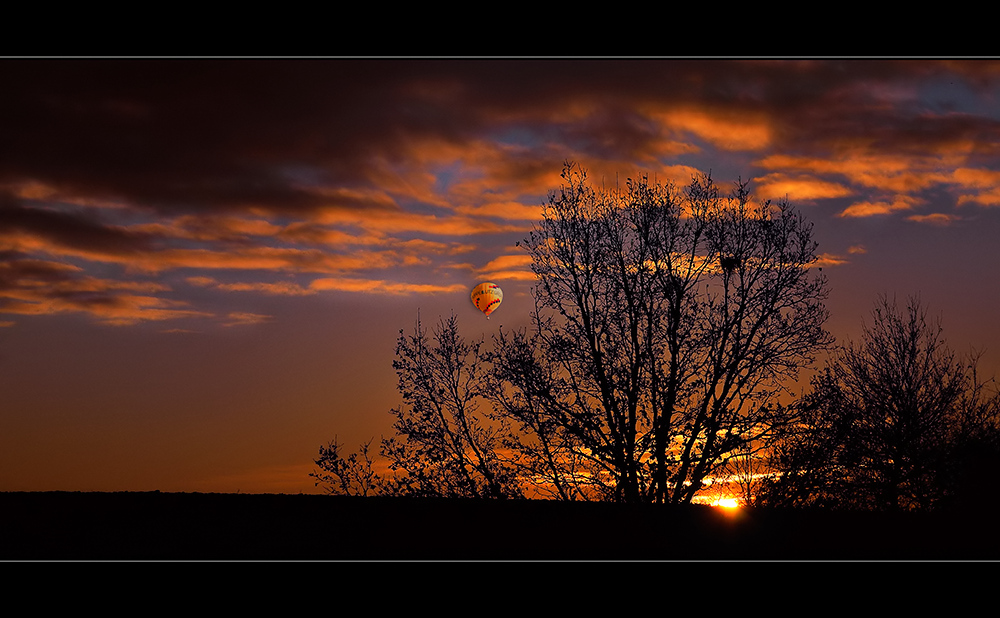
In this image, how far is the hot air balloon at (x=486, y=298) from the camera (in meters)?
30.6

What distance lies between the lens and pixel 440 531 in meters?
10.7

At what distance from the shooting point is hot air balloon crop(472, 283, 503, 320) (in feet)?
100

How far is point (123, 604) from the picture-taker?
25.8 ft

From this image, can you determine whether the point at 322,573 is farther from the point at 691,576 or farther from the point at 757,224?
the point at 757,224

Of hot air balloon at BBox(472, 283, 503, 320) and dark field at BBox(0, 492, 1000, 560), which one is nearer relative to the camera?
dark field at BBox(0, 492, 1000, 560)

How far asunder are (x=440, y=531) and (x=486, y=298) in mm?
20312

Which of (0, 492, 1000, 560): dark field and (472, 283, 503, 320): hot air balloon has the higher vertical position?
(472, 283, 503, 320): hot air balloon

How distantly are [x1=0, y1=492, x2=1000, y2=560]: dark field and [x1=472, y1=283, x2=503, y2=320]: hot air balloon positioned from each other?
18505 mm

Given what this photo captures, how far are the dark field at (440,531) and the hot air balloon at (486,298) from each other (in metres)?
18.5

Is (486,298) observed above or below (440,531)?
above

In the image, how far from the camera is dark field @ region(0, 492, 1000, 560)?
9.92m

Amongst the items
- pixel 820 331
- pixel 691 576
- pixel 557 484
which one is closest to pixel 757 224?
pixel 820 331

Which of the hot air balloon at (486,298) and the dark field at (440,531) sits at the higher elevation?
the hot air balloon at (486,298)
